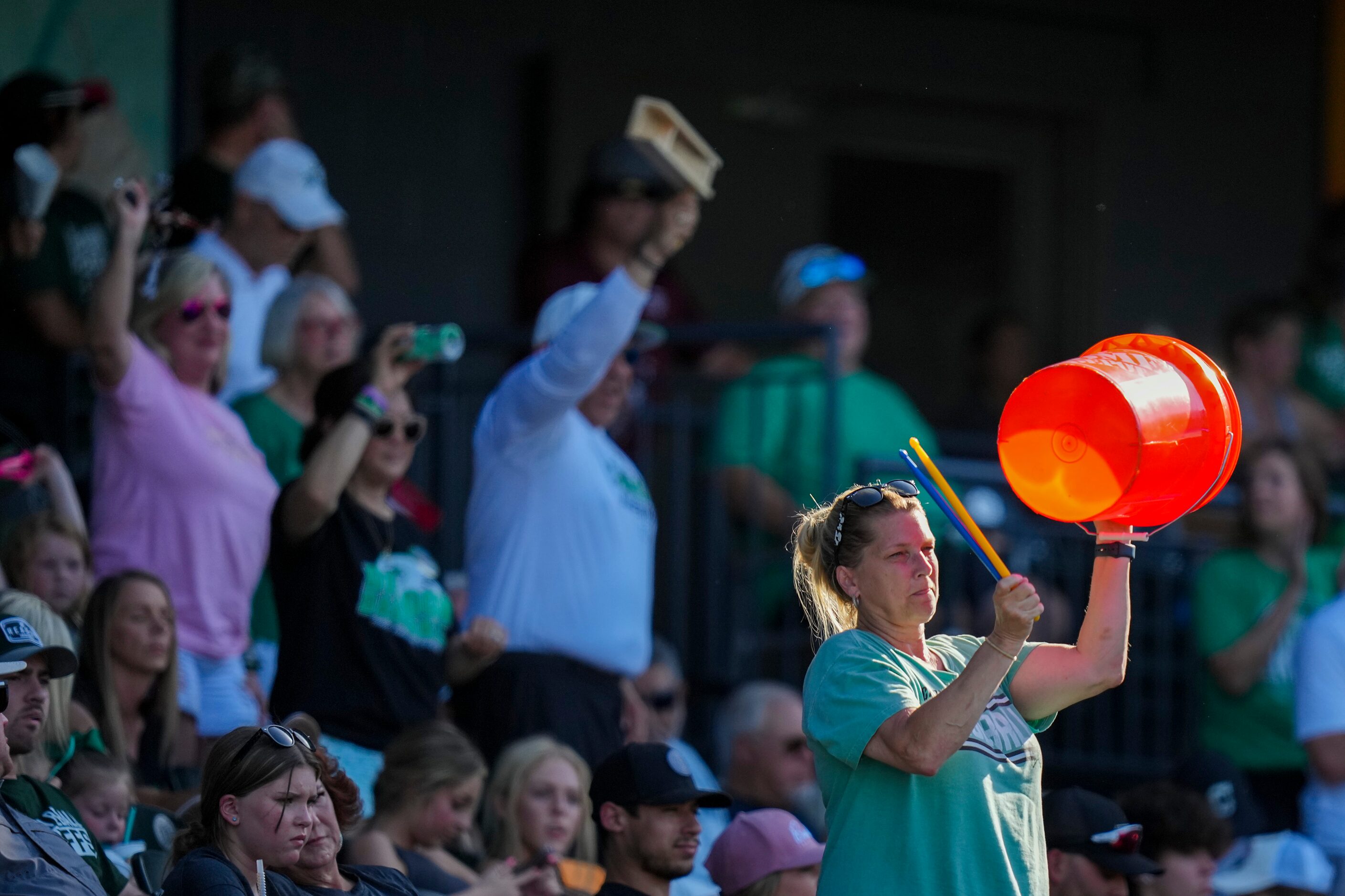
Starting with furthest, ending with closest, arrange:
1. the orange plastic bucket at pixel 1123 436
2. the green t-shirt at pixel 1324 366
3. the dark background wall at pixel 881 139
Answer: the green t-shirt at pixel 1324 366 < the dark background wall at pixel 881 139 < the orange plastic bucket at pixel 1123 436

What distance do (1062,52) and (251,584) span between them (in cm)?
550

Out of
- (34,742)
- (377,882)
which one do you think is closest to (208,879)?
(377,882)

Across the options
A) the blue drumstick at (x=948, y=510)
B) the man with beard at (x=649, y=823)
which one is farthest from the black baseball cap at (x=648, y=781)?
the blue drumstick at (x=948, y=510)

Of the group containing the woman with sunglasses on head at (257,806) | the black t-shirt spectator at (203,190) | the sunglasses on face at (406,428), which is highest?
the black t-shirt spectator at (203,190)

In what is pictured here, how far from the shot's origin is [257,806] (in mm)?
3705

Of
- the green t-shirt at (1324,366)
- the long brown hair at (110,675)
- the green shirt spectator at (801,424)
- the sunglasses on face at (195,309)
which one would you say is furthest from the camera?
the green t-shirt at (1324,366)

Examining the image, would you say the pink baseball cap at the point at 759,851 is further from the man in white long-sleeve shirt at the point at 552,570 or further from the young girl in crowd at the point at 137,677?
the young girl in crowd at the point at 137,677

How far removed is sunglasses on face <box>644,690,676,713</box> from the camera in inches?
248

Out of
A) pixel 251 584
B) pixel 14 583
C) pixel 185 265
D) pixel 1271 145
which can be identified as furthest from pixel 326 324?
pixel 1271 145

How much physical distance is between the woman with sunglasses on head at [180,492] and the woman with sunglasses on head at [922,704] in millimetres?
2278

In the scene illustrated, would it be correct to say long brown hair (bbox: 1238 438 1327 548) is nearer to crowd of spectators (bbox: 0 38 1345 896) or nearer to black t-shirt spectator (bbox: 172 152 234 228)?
crowd of spectators (bbox: 0 38 1345 896)

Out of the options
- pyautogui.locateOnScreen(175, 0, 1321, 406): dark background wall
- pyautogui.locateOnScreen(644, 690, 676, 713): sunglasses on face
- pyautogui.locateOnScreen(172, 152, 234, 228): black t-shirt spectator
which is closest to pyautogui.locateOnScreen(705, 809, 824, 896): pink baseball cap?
pyautogui.locateOnScreen(644, 690, 676, 713): sunglasses on face

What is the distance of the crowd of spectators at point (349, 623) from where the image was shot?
446 cm

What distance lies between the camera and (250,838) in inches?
146
